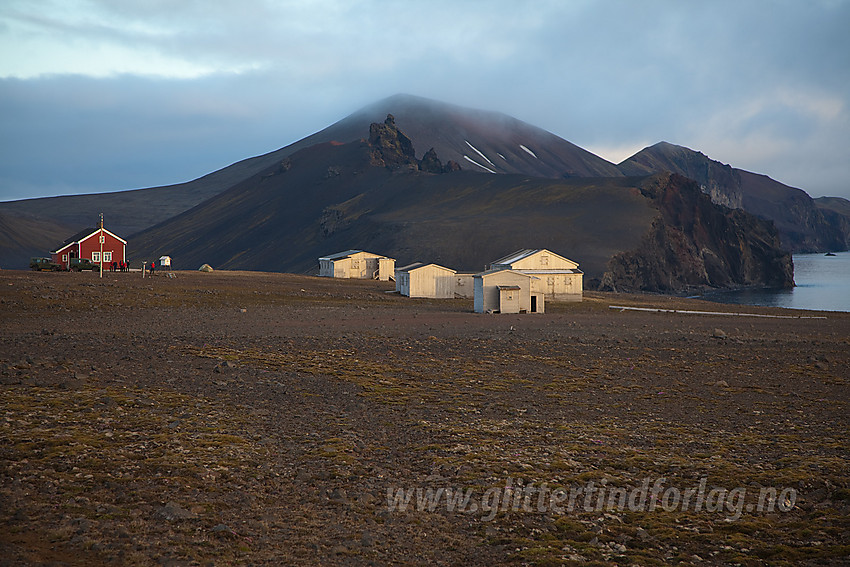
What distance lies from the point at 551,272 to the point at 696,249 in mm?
114398

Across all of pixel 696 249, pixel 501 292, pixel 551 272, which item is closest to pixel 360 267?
pixel 551 272

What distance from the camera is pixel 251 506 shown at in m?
10.4

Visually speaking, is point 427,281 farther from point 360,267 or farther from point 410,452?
point 410,452

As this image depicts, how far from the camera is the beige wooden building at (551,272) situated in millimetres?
67125

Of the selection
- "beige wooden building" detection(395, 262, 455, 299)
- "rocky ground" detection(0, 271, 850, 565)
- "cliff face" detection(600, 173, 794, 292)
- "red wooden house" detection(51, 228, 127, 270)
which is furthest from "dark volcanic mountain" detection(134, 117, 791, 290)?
"rocky ground" detection(0, 271, 850, 565)

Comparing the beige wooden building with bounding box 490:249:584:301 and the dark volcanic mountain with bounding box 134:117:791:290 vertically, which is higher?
the dark volcanic mountain with bounding box 134:117:791:290

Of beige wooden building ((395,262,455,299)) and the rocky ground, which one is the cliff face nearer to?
beige wooden building ((395,262,455,299))

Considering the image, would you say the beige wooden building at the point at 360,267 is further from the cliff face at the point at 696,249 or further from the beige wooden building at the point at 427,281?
the cliff face at the point at 696,249

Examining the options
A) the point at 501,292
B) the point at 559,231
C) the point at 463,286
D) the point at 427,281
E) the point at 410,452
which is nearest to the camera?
the point at 410,452

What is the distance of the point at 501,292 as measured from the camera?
49.3 m

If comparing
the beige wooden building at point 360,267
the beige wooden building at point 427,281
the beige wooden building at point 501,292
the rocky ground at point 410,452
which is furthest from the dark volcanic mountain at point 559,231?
the rocky ground at point 410,452

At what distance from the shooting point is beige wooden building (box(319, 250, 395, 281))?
90.6 metres

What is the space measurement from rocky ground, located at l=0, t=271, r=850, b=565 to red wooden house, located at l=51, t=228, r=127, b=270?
5245cm

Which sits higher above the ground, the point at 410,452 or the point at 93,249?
the point at 93,249
